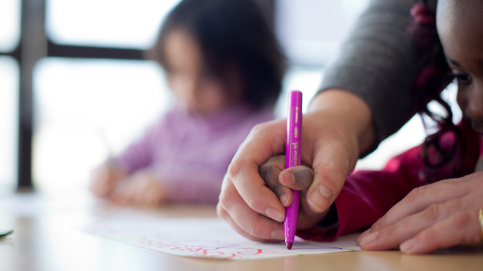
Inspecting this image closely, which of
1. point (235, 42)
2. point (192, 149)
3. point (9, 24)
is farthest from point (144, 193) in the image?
point (9, 24)

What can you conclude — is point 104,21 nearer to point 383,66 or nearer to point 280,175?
point 383,66

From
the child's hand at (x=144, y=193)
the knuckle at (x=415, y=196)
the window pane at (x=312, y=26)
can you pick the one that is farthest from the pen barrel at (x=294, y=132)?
the window pane at (x=312, y=26)

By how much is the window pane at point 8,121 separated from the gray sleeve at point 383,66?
4.73 feet

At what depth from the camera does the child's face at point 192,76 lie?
4.77 ft

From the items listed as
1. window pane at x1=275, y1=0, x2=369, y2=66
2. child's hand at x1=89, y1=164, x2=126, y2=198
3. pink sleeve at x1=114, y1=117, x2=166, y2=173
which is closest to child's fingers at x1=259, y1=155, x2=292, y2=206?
child's hand at x1=89, y1=164, x2=126, y2=198

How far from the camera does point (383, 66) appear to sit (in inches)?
25.4

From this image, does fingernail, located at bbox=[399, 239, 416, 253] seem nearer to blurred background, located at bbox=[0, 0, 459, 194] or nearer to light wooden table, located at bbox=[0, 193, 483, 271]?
light wooden table, located at bbox=[0, 193, 483, 271]

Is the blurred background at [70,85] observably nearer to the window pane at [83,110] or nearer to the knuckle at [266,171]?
the window pane at [83,110]

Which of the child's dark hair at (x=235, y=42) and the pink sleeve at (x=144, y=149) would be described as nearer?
the child's dark hair at (x=235, y=42)

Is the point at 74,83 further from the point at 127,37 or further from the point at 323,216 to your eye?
the point at 323,216

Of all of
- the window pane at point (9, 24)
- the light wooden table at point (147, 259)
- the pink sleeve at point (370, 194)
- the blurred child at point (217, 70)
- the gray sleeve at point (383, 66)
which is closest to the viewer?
the light wooden table at point (147, 259)

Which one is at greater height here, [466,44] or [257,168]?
[466,44]

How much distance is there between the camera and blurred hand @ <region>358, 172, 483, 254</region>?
15.4 inches

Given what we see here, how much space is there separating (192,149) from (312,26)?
1018mm
